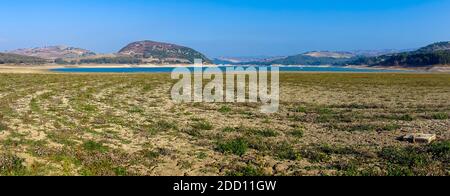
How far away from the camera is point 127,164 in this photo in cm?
1591

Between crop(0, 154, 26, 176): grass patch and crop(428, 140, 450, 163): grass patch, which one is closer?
crop(0, 154, 26, 176): grass patch

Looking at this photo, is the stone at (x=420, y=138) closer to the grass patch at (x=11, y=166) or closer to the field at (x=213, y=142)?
the field at (x=213, y=142)

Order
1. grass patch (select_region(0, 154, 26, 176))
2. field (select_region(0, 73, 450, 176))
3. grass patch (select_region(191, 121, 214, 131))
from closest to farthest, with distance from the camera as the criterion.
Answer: grass patch (select_region(0, 154, 26, 176)), field (select_region(0, 73, 450, 176)), grass patch (select_region(191, 121, 214, 131))

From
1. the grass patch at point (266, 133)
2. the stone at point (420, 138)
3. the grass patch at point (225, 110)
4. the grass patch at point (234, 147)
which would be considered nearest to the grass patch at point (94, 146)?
the grass patch at point (234, 147)

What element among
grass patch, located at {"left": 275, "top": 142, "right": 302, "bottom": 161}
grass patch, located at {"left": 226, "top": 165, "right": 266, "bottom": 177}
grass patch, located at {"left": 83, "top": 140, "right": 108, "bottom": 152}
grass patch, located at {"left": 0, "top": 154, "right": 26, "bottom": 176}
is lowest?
grass patch, located at {"left": 226, "top": 165, "right": 266, "bottom": 177}

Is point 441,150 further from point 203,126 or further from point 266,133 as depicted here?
point 203,126

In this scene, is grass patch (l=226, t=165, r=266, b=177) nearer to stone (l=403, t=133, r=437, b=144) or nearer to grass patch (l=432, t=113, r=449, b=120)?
stone (l=403, t=133, r=437, b=144)

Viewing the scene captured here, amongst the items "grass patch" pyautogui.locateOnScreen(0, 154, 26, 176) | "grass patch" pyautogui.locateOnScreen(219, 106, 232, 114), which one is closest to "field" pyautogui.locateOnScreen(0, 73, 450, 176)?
"grass patch" pyautogui.locateOnScreen(0, 154, 26, 176)

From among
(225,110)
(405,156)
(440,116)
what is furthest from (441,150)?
(225,110)

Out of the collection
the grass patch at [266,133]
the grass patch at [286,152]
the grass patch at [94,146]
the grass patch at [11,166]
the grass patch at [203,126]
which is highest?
the grass patch at [11,166]
